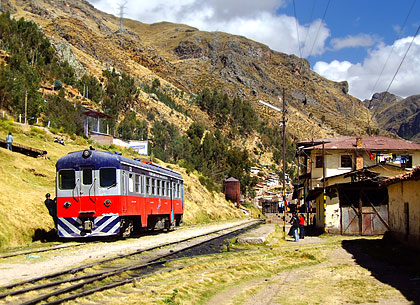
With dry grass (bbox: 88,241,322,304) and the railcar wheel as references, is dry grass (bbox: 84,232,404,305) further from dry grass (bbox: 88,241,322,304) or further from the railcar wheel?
the railcar wheel

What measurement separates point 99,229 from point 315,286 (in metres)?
10.0

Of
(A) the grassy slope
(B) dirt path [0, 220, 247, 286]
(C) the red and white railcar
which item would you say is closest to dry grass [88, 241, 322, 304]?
(B) dirt path [0, 220, 247, 286]

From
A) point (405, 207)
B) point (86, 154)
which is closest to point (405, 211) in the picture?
point (405, 207)

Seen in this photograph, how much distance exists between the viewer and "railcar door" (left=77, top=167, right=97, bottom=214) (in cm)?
1975

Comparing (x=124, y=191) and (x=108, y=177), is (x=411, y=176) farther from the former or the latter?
(x=108, y=177)

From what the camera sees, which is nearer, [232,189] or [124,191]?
[124,191]

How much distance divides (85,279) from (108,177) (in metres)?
8.92

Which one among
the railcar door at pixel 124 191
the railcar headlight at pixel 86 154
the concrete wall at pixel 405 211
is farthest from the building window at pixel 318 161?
the railcar headlight at pixel 86 154

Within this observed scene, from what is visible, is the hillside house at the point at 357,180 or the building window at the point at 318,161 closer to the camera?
the hillside house at the point at 357,180

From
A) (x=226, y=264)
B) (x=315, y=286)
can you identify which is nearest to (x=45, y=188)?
(x=226, y=264)

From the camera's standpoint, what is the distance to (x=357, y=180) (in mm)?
36062

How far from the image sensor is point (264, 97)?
180m

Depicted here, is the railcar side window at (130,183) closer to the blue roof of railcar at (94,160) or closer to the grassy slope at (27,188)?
the blue roof of railcar at (94,160)

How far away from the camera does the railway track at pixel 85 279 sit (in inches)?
360
